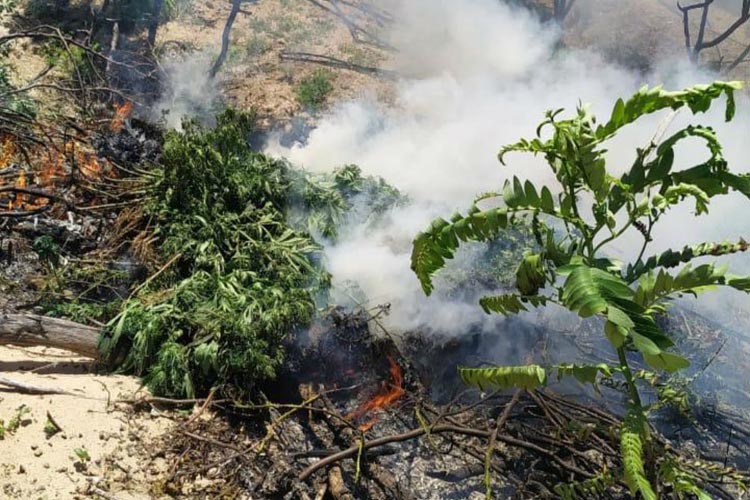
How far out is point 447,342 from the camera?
5.91 metres

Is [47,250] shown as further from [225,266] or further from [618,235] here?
[618,235]

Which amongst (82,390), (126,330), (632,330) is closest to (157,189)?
(126,330)

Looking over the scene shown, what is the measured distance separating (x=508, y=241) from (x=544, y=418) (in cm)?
237

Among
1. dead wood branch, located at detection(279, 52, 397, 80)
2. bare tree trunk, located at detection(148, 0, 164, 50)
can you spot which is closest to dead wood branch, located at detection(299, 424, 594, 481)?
dead wood branch, located at detection(279, 52, 397, 80)

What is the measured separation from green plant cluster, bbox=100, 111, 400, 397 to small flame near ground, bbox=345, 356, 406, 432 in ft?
2.67

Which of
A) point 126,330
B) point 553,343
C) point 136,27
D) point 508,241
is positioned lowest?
point 126,330

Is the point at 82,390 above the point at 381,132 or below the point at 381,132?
Answer: below

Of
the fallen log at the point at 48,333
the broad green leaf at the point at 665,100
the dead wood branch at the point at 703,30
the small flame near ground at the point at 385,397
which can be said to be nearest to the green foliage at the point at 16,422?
the fallen log at the point at 48,333

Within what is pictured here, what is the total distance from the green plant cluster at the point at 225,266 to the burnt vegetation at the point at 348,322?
2cm

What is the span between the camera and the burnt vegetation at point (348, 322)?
10.1 ft

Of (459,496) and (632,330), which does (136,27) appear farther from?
(632,330)

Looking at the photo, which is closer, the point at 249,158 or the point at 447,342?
the point at 447,342

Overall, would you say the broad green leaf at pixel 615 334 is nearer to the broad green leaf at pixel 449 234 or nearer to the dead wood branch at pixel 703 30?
the broad green leaf at pixel 449 234

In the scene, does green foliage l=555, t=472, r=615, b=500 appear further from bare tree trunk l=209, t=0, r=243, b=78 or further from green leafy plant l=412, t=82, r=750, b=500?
bare tree trunk l=209, t=0, r=243, b=78
